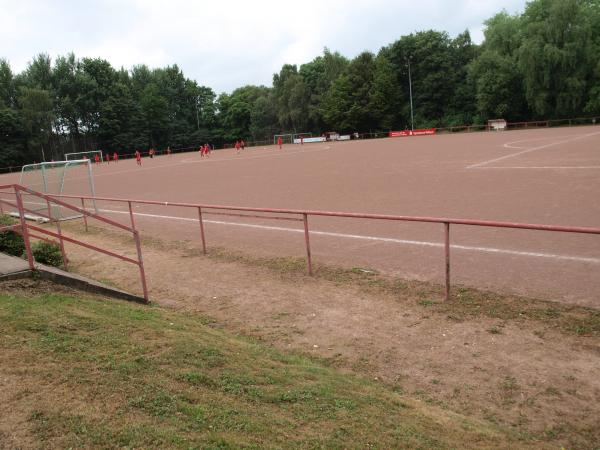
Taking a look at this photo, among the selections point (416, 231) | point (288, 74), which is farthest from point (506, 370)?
point (288, 74)

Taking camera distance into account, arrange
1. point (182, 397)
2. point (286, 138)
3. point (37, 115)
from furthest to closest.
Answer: point (286, 138)
point (37, 115)
point (182, 397)

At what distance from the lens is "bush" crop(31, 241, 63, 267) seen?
29.6 ft

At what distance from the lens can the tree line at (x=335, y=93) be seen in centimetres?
6300

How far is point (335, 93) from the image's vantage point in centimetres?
8712

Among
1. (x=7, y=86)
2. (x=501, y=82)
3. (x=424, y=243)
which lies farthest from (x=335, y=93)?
(x=424, y=243)

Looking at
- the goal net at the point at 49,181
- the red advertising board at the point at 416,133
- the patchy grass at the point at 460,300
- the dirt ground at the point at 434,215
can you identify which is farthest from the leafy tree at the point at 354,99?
the patchy grass at the point at 460,300

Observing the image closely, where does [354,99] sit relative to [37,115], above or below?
below

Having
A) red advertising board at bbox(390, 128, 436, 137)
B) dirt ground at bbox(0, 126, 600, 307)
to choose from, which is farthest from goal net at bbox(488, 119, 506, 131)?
dirt ground at bbox(0, 126, 600, 307)

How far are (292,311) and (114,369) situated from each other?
3.40m

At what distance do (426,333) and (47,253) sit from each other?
7.08 meters

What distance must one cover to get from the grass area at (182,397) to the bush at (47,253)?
157 inches

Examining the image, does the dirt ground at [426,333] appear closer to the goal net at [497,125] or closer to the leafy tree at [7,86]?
the goal net at [497,125]

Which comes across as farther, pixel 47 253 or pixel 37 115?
pixel 37 115

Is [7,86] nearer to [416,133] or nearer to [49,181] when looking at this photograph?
[416,133]
